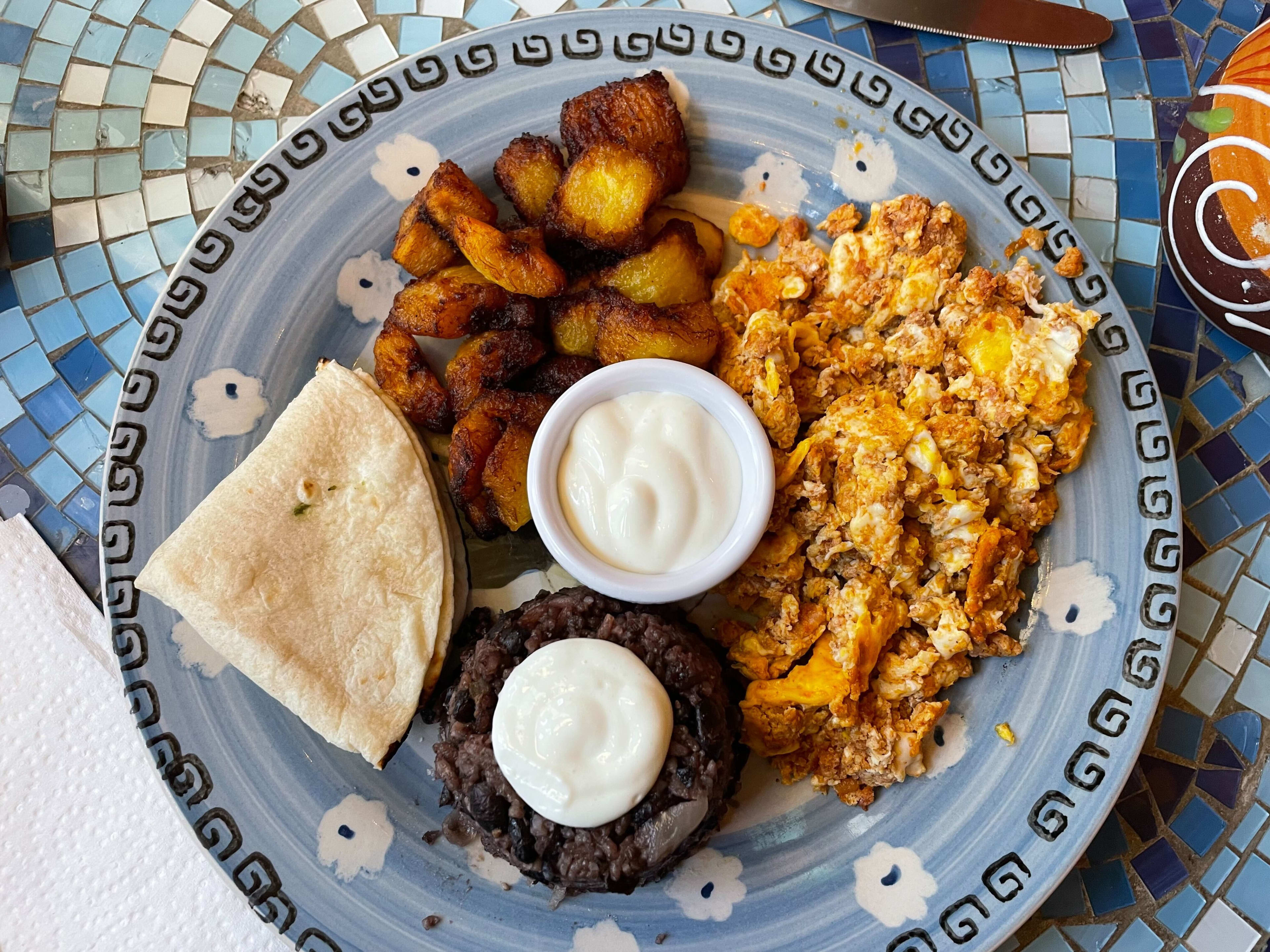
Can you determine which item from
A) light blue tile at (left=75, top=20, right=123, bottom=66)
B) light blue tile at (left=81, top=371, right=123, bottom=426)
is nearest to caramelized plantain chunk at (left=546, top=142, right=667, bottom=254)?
light blue tile at (left=81, top=371, right=123, bottom=426)

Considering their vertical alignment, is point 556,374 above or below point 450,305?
below

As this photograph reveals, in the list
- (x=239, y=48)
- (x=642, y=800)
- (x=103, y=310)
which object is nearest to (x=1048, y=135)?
(x=642, y=800)

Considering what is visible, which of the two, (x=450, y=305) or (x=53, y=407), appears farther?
(x=53, y=407)

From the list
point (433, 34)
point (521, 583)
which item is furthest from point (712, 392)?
point (433, 34)

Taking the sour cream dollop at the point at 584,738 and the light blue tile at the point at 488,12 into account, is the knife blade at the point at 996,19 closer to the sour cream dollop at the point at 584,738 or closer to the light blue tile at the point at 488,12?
the light blue tile at the point at 488,12

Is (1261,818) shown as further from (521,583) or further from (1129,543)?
(521,583)

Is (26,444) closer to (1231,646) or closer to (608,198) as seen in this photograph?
(608,198)
